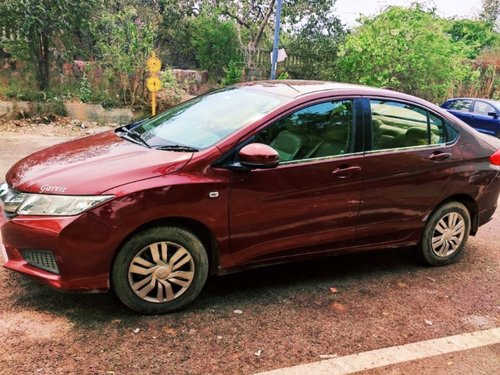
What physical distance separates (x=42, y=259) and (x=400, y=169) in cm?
289

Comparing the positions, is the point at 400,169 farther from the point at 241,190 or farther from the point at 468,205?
the point at 241,190

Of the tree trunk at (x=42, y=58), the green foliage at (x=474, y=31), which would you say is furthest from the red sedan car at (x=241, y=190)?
the green foliage at (x=474, y=31)

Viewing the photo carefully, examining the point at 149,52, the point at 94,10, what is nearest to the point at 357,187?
the point at 149,52

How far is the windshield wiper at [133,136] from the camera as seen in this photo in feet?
12.4

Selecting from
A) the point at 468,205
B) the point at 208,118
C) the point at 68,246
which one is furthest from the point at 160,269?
the point at 468,205

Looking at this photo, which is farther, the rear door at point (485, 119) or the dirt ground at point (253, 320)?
the rear door at point (485, 119)

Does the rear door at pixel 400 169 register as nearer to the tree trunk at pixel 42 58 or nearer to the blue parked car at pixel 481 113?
the blue parked car at pixel 481 113

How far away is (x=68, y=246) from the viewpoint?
3.05 meters

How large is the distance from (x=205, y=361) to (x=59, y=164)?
169 cm

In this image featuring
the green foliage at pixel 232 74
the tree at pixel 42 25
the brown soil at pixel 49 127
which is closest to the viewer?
the brown soil at pixel 49 127

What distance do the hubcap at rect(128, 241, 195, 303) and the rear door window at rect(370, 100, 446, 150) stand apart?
6.09 ft

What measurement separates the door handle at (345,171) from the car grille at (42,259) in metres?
2.14

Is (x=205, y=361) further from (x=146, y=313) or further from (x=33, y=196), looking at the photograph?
(x=33, y=196)

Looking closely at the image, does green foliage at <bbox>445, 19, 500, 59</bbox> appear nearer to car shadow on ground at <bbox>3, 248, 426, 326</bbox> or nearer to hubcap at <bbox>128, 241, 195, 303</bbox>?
car shadow on ground at <bbox>3, 248, 426, 326</bbox>
